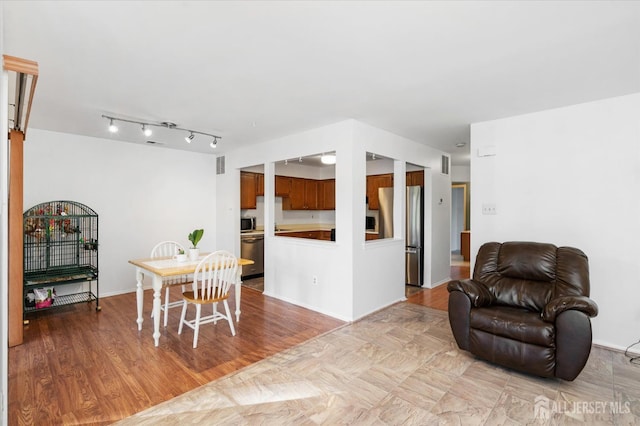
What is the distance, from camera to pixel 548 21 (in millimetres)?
1875

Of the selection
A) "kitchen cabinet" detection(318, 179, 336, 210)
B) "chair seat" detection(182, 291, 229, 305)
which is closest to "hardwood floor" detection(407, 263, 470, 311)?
"chair seat" detection(182, 291, 229, 305)

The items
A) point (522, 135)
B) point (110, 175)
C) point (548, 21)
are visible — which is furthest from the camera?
point (110, 175)

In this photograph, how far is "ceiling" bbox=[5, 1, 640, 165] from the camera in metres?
1.80

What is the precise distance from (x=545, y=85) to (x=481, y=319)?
208 centimetres

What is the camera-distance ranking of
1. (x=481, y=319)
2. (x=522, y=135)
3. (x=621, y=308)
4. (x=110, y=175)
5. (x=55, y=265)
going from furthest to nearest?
(x=110, y=175) → (x=55, y=265) → (x=522, y=135) → (x=621, y=308) → (x=481, y=319)

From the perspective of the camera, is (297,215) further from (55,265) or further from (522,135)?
(522,135)

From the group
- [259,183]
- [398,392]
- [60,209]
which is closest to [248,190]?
[259,183]

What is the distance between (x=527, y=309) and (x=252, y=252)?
14.6 feet

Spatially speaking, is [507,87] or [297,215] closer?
[507,87]

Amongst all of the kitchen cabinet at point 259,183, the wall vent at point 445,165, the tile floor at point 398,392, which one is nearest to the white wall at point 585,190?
the tile floor at point 398,392

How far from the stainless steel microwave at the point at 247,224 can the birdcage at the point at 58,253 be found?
234 centimetres

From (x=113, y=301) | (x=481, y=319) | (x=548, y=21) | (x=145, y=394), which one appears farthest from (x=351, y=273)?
(x=113, y=301)

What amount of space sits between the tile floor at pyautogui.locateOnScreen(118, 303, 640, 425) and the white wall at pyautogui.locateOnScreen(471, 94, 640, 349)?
0.62 metres

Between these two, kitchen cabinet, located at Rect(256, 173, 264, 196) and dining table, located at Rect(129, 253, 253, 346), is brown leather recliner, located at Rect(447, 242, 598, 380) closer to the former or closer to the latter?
dining table, located at Rect(129, 253, 253, 346)
